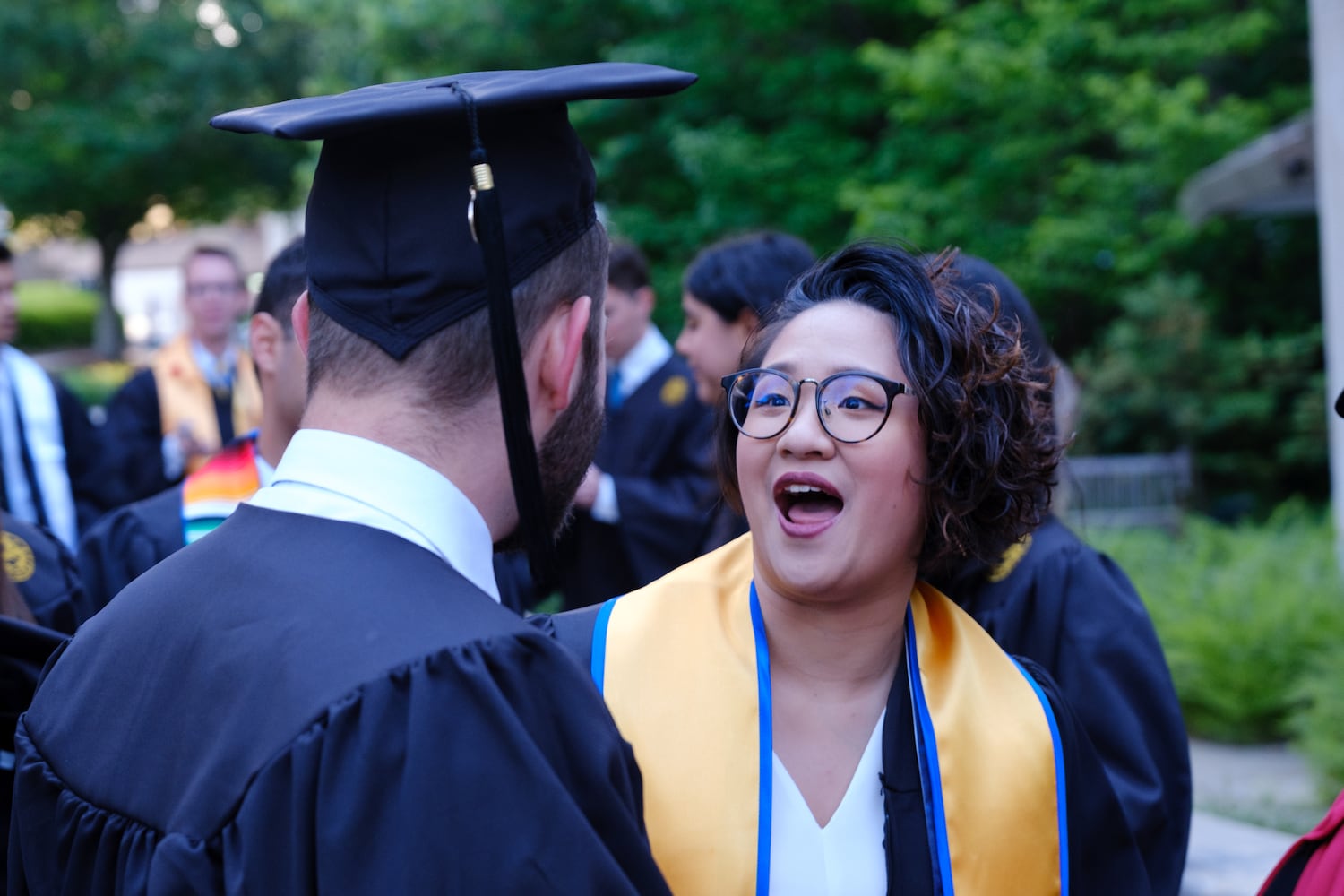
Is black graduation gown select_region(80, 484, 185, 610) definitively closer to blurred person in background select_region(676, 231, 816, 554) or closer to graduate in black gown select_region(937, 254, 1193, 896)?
blurred person in background select_region(676, 231, 816, 554)

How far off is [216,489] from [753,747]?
1740mm

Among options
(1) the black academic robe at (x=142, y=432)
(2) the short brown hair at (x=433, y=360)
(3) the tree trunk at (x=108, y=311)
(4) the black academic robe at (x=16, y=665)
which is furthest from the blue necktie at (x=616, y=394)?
(3) the tree trunk at (x=108, y=311)

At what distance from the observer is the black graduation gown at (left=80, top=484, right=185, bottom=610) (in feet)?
10.5

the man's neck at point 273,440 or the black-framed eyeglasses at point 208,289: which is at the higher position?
the black-framed eyeglasses at point 208,289

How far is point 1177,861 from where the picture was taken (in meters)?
2.73

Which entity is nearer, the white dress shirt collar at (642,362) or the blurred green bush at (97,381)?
the white dress shirt collar at (642,362)

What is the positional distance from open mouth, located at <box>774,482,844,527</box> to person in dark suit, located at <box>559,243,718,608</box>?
2469 millimetres

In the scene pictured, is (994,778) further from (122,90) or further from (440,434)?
(122,90)

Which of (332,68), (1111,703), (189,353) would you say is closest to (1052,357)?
(1111,703)

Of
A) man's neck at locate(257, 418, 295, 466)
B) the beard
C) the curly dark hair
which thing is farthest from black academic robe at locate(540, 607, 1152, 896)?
man's neck at locate(257, 418, 295, 466)

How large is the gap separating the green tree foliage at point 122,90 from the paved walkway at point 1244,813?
62.0 ft

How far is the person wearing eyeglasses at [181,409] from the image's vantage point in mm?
5852

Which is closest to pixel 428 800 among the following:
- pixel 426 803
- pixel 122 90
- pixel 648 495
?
pixel 426 803

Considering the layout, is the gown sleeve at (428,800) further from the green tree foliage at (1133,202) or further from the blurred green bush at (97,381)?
the blurred green bush at (97,381)
